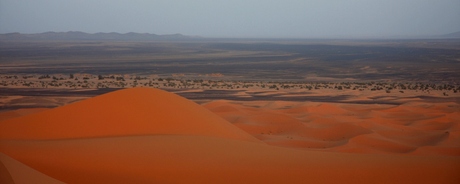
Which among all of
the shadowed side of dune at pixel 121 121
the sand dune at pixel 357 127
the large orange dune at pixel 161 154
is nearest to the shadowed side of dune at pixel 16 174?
the large orange dune at pixel 161 154

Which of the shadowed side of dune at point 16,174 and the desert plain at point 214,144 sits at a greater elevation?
the shadowed side of dune at point 16,174

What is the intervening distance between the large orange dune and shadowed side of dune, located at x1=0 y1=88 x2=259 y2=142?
0.03 m

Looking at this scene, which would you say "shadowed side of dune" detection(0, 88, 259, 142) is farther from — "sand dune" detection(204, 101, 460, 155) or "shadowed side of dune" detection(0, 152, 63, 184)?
"shadowed side of dune" detection(0, 152, 63, 184)

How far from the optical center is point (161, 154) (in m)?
9.73

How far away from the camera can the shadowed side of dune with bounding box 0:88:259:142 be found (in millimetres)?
12062

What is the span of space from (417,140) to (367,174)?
21.9 feet

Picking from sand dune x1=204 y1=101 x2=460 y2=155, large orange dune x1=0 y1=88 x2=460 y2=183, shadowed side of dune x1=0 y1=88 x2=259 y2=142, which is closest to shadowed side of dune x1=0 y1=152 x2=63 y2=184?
large orange dune x1=0 y1=88 x2=460 y2=183

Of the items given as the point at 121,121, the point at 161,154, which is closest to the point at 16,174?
the point at 161,154

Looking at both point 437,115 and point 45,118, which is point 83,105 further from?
point 437,115

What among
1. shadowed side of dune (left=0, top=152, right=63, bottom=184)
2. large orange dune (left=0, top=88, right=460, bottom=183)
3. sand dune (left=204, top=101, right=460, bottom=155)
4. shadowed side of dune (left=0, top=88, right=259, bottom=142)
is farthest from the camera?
sand dune (left=204, top=101, right=460, bottom=155)

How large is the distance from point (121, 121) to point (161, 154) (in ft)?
10.1

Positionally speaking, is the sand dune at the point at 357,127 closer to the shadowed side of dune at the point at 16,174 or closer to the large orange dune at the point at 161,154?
the large orange dune at the point at 161,154

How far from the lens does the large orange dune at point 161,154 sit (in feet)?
28.4

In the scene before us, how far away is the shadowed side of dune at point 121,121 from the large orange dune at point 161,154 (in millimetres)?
26
